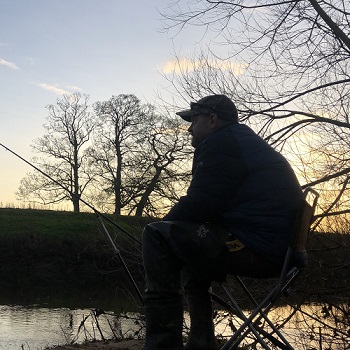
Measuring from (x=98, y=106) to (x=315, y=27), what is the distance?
99.8 ft

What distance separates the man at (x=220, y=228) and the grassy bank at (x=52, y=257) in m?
13.4

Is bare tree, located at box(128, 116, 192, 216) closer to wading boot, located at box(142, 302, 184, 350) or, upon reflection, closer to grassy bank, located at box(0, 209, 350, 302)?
grassy bank, located at box(0, 209, 350, 302)

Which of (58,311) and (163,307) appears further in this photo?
(58,311)

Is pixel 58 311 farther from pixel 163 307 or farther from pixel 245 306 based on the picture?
pixel 163 307

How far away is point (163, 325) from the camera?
2.81m

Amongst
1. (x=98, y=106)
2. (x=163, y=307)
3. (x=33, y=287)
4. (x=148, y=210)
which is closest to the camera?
(x=163, y=307)

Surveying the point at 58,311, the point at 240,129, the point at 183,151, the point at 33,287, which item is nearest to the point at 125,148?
the point at 33,287

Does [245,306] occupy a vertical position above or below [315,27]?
below

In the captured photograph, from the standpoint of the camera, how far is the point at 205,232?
280 cm

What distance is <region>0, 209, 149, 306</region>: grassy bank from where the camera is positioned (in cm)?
1788

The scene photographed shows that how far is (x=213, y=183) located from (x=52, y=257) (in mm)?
21585

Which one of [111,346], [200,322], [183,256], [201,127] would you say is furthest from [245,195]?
[111,346]

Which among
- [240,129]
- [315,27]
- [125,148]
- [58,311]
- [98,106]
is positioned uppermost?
[98,106]

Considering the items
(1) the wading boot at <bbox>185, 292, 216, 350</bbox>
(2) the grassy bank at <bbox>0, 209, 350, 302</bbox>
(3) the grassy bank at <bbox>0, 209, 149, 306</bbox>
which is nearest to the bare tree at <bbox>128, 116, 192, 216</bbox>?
(2) the grassy bank at <bbox>0, 209, 350, 302</bbox>
